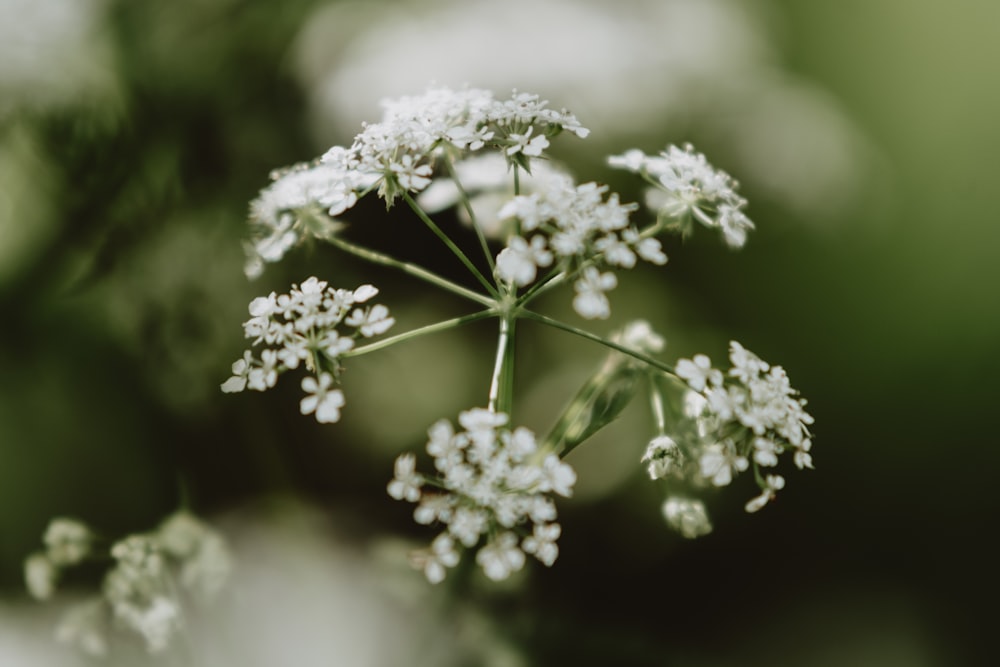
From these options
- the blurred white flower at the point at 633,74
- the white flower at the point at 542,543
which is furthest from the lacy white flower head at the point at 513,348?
the blurred white flower at the point at 633,74

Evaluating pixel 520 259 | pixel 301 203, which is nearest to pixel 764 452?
pixel 520 259

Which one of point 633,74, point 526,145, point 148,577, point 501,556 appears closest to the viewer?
point 501,556

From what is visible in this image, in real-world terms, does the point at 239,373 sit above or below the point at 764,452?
above

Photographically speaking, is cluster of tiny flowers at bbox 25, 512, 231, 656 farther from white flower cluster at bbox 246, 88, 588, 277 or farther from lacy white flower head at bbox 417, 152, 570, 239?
lacy white flower head at bbox 417, 152, 570, 239

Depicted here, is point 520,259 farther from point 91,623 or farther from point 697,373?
point 91,623

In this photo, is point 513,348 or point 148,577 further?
point 148,577

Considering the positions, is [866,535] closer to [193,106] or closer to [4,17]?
[193,106]

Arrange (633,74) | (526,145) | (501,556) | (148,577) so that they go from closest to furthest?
(501,556) < (526,145) < (148,577) < (633,74)

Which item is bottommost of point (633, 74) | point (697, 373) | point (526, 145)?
point (697, 373)
